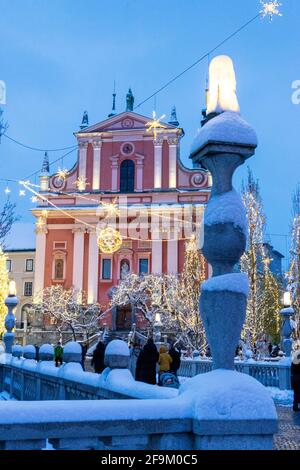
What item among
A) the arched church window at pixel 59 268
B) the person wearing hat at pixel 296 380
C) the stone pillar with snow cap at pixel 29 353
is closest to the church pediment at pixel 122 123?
the arched church window at pixel 59 268

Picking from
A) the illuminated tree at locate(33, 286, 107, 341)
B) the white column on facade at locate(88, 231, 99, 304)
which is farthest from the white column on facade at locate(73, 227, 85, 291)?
the illuminated tree at locate(33, 286, 107, 341)

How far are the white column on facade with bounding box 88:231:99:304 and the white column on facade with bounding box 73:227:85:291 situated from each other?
655 millimetres

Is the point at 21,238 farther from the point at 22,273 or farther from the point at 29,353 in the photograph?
the point at 29,353

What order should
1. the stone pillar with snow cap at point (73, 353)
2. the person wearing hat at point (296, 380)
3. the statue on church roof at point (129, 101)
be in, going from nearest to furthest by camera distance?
the stone pillar with snow cap at point (73, 353) < the person wearing hat at point (296, 380) < the statue on church roof at point (129, 101)

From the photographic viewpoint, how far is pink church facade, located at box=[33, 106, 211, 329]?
4666cm

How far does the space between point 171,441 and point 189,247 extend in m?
32.7

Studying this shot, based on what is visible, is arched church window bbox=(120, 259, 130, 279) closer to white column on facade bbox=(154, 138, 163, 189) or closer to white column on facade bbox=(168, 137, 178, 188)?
white column on facade bbox=(154, 138, 163, 189)

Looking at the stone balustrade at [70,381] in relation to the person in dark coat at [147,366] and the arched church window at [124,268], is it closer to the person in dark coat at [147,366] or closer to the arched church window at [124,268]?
the person in dark coat at [147,366]

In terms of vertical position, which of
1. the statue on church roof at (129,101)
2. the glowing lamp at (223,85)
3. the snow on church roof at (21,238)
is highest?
the statue on church roof at (129,101)

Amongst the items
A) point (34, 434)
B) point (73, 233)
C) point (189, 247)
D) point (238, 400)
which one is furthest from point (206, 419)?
point (73, 233)

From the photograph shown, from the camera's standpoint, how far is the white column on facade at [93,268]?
154 feet

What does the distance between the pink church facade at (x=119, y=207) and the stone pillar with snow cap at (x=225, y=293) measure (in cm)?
4022

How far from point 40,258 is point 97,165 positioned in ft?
28.8
